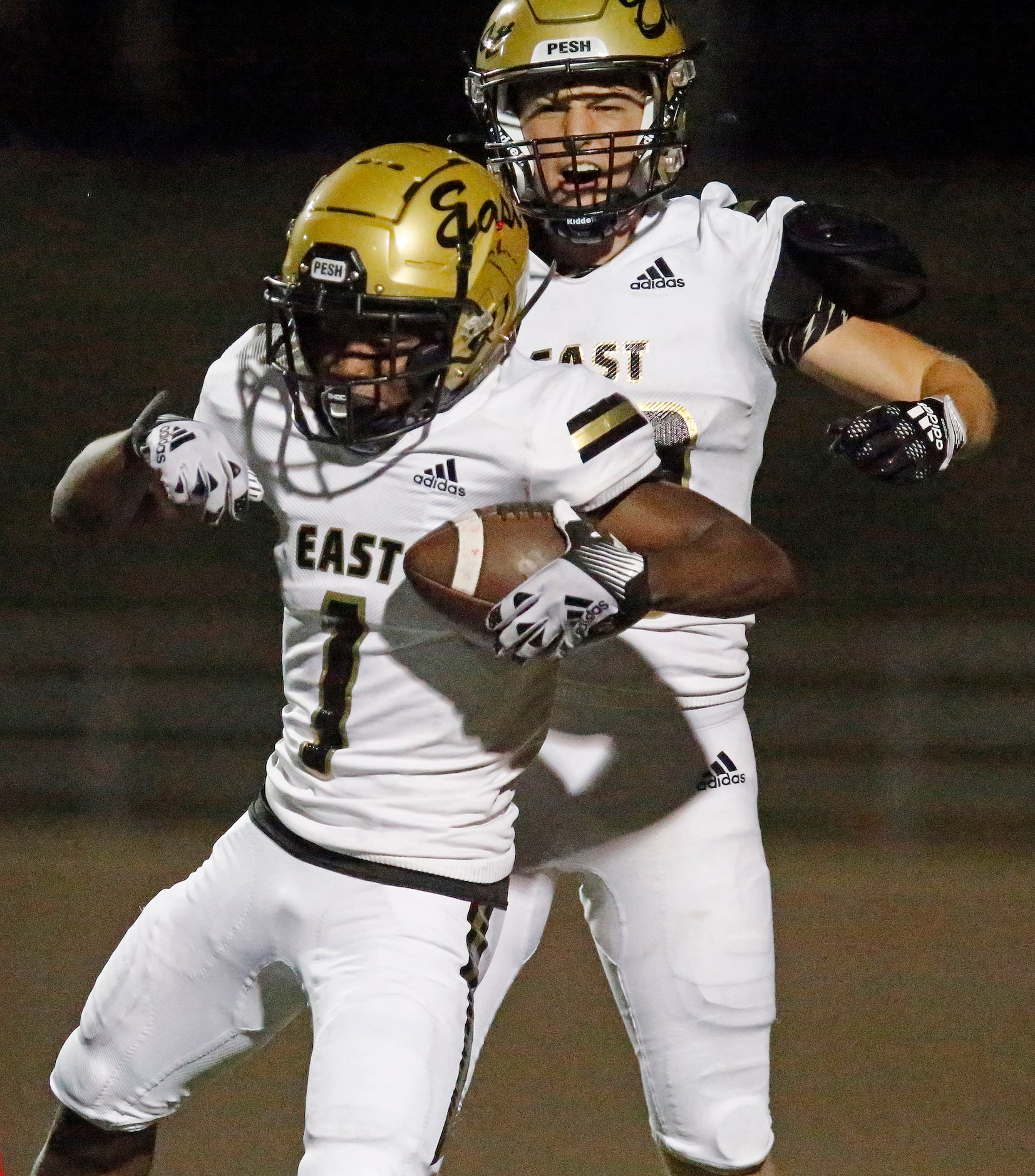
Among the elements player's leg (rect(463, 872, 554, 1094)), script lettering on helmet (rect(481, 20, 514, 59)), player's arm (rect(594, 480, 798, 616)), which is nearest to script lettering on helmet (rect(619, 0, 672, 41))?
script lettering on helmet (rect(481, 20, 514, 59))

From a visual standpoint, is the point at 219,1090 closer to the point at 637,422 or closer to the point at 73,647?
the point at 637,422

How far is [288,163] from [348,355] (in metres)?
8.01

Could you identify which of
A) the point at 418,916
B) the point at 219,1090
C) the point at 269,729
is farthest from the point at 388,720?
the point at 269,729

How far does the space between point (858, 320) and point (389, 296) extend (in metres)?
0.80

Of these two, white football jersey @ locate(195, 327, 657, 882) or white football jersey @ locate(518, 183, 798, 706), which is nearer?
white football jersey @ locate(195, 327, 657, 882)

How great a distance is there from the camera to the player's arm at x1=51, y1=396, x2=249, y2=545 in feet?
7.21

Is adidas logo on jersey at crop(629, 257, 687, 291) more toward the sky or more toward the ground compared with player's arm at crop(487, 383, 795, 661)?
more toward the sky

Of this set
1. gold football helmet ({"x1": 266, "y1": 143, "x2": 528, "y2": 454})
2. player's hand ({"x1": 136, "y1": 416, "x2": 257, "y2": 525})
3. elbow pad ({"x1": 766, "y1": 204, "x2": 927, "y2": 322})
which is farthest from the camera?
elbow pad ({"x1": 766, "y1": 204, "x2": 927, "y2": 322})

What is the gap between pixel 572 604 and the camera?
6.47 ft

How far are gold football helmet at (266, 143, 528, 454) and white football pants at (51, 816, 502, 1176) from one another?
57cm

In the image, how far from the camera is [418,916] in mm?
2115

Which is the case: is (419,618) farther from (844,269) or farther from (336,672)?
(844,269)

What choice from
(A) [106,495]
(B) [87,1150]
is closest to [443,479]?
(A) [106,495]

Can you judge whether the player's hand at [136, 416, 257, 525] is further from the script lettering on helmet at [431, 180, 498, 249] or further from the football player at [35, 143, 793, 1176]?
the script lettering on helmet at [431, 180, 498, 249]
